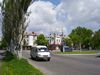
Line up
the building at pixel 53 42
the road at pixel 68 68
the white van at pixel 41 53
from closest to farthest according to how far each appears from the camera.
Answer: the road at pixel 68 68
the white van at pixel 41 53
the building at pixel 53 42

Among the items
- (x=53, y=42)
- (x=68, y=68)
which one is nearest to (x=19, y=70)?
(x=68, y=68)

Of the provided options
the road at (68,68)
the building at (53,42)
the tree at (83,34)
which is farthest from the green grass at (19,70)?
the tree at (83,34)

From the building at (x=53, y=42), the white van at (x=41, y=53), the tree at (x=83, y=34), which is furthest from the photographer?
the tree at (x=83, y=34)

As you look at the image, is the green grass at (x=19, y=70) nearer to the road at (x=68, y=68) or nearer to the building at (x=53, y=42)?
the road at (x=68, y=68)

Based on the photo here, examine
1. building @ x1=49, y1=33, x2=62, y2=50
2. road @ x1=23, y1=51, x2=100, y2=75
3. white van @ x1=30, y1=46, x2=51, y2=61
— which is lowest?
road @ x1=23, y1=51, x2=100, y2=75

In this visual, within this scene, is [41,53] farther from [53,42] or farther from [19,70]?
[53,42]

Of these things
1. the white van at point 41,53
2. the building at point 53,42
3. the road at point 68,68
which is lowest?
the road at point 68,68

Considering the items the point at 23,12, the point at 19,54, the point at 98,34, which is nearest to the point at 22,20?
the point at 23,12

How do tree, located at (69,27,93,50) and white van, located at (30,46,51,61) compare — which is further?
tree, located at (69,27,93,50)

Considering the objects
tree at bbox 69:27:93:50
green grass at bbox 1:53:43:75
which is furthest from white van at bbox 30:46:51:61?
tree at bbox 69:27:93:50

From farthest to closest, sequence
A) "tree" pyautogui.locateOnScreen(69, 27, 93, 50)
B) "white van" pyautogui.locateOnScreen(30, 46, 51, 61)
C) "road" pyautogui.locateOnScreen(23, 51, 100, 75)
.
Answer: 1. "tree" pyautogui.locateOnScreen(69, 27, 93, 50)
2. "white van" pyautogui.locateOnScreen(30, 46, 51, 61)
3. "road" pyautogui.locateOnScreen(23, 51, 100, 75)

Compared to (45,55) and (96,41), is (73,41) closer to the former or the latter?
(96,41)

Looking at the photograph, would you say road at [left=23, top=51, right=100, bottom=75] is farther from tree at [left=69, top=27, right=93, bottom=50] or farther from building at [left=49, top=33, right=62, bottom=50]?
tree at [left=69, top=27, right=93, bottom=50]

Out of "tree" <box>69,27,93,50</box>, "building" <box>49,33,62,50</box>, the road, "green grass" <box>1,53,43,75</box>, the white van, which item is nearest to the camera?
"green grass" <box>1,53,43,75</box>
